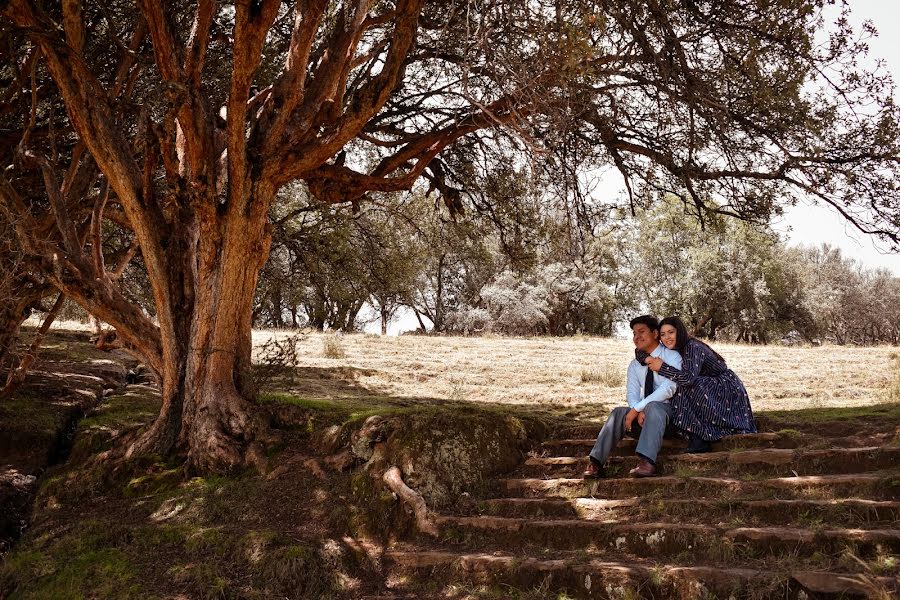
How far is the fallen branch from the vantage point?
607cm

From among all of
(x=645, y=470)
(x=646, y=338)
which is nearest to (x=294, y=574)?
(x=645, y=470)

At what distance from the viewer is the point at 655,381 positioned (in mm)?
6926

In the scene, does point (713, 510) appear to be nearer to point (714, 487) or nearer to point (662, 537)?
point (714, 487)

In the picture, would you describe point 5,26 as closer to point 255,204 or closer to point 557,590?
point 255,204

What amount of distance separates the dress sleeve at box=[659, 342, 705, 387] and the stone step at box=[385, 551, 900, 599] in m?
2.16

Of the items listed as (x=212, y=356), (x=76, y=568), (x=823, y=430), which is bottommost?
(x=76, y=568)

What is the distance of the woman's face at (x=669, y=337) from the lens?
6.91 meters

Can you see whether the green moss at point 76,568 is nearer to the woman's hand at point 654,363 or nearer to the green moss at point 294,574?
the green moss at point 294,574

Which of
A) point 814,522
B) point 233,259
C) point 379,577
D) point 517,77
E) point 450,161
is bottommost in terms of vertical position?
point 379,577

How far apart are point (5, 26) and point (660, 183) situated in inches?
357

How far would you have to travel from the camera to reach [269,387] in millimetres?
11078

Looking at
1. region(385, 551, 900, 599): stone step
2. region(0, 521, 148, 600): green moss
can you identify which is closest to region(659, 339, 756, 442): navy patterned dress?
region(385, 551, 900, 599): stone step

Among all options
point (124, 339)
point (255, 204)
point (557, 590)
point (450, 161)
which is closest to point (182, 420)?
point (124, 339)

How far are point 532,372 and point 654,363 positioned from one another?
317 inches
